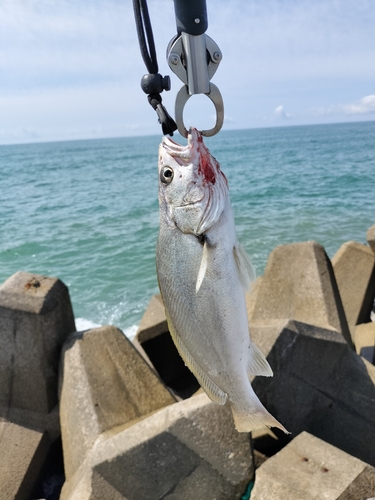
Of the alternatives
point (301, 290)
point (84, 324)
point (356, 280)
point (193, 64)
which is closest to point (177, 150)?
point (193, 64)

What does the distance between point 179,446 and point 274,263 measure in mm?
2977

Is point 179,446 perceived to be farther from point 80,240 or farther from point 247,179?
point 247,179

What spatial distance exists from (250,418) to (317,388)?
1861mm

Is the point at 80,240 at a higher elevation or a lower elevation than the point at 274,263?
lower

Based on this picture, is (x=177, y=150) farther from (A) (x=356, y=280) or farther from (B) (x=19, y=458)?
(A) (x=356, y=280)

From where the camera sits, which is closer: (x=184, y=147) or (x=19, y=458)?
(x=184, y=147)

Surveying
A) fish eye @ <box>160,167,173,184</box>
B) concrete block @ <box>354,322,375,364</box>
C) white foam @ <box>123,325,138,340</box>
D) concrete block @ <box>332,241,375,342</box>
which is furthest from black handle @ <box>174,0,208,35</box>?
A: white foam @ <box>123,325,138,340</box>

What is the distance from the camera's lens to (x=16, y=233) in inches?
700

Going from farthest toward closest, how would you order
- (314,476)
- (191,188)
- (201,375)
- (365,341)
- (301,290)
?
1. (365,341)
2. (301,290)
3. (314,476)
4. (201,375)
5. (191,188)

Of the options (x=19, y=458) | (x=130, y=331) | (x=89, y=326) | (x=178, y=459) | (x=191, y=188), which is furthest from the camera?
(x=89, y=326)

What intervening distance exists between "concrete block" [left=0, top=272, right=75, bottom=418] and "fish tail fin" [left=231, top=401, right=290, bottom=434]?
2.57m

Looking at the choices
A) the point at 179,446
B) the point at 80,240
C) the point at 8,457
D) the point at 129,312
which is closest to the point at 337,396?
the point at 179,446

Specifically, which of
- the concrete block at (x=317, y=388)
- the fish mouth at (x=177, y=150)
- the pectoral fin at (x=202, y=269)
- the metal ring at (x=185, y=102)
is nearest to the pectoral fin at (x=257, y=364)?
the pectoral fin at (x=202, y=269)

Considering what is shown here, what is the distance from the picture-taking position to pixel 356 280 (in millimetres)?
6246
